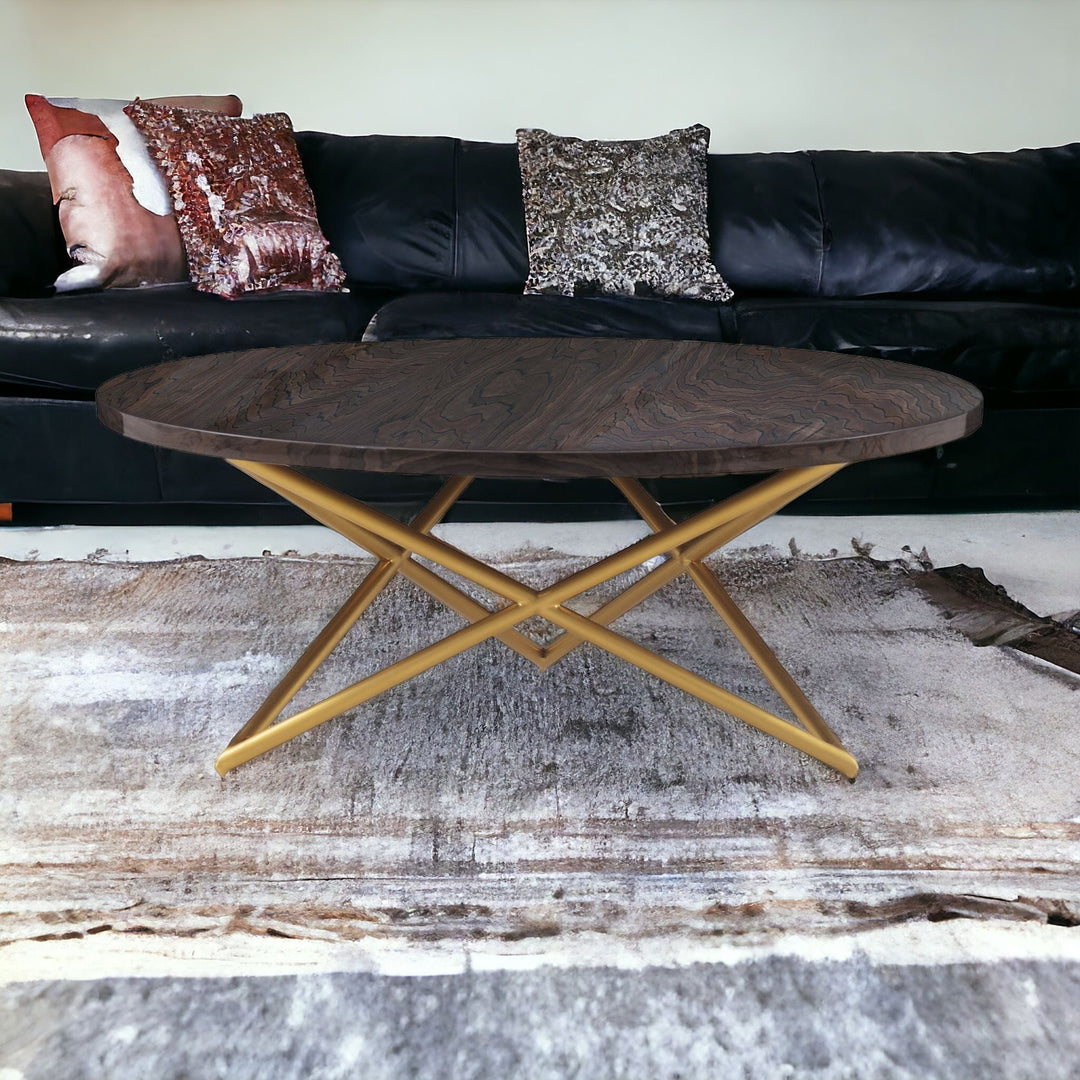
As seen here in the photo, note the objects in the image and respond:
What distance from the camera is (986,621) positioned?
1809mm

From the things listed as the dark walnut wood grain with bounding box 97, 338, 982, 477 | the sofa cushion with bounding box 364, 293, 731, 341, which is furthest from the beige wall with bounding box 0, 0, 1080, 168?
the dark walnut wood grain with bounding box 97, 338, 982, 477

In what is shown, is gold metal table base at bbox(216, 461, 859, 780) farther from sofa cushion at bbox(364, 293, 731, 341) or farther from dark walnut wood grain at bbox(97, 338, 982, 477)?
sofa cushion at bbox(364, 293, 731, 341)

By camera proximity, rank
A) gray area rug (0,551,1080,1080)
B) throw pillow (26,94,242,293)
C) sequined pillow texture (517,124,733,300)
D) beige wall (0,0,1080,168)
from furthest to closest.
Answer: beige wall (0,0,1080,168)
sequined pillow texture (517,124,733,300)
throw pillow (26,94,242,293)
gray area rug (0,551,1080,1080)

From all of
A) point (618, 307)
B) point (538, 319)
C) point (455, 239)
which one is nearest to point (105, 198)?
point (455, 239)

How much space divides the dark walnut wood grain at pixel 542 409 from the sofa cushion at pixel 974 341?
0.73m

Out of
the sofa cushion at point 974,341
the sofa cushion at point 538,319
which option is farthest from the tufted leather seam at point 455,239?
the sofa cushion at point 974,341

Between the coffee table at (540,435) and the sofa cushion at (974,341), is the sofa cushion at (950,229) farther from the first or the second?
the coffee table at (540,435)

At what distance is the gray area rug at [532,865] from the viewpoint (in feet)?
3.14

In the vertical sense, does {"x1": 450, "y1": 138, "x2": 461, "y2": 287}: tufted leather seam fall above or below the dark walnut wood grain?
below

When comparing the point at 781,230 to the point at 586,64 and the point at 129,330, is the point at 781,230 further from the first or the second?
the point at 129,330

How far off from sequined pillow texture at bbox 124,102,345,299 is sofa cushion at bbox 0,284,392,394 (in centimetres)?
18

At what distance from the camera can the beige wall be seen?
A: 3.22 metres

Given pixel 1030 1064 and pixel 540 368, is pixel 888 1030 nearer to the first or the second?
pixel 1030 1064

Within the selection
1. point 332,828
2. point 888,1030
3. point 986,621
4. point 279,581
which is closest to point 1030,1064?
point 888,1030
